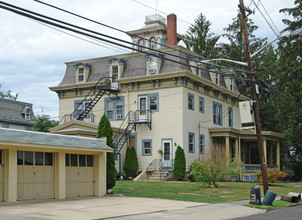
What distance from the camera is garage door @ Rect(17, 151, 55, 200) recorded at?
18656mm

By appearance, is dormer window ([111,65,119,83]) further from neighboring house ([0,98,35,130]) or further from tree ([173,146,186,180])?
neighboring house ([0,98,35,130])

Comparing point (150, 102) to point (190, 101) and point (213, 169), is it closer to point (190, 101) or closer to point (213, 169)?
point (190, 101)

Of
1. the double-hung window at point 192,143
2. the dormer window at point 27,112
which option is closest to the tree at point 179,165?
the double-hung window at point 192,143

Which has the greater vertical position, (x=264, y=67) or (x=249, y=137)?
(x=264, y=67)

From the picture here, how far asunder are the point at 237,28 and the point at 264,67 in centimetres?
667

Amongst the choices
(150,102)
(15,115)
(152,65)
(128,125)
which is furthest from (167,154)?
(15,115)

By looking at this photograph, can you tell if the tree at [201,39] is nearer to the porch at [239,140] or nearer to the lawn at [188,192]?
the porch at [239,140]

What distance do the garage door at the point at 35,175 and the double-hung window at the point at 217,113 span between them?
2330 cm

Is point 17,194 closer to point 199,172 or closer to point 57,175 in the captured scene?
point 57,175

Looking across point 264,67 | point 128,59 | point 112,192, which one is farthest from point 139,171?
point 264,67

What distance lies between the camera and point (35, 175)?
19.2 metres

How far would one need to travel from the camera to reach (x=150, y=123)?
36.7 meters

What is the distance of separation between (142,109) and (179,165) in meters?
6.34

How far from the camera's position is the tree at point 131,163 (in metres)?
35.6
